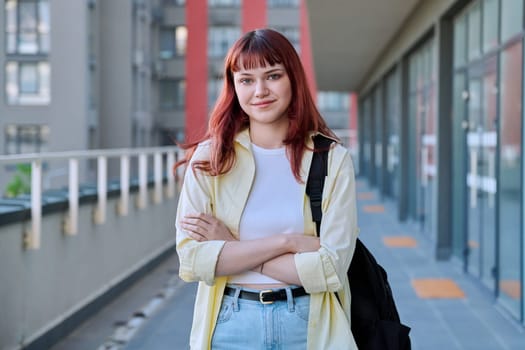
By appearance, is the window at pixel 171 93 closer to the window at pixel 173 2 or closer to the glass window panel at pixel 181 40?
the glass window panel at pixel 181 40

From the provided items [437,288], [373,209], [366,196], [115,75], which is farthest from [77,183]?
[115,75]

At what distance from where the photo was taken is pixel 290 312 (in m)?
1.61

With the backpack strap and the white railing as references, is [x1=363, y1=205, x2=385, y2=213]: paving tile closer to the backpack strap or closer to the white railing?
the white railing

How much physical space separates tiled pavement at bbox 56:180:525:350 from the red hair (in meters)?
3.03

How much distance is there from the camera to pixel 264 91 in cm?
168

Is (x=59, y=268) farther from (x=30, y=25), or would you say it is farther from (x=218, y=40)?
(x=218, y=40)

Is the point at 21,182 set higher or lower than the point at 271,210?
lower

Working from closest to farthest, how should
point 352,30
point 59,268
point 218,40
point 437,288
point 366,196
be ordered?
point 59,268 → point 437,288 → point 352,30 → point 366,196 → point 218,40

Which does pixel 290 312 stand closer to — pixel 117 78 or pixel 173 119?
pixel 117 78

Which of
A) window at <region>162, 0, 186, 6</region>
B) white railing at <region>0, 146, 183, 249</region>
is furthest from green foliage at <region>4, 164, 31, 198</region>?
window at <region>162, 0, 186, 6</region>

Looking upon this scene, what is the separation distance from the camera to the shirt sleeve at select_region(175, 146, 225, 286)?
5.27 feet

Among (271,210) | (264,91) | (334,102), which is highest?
(334,102)

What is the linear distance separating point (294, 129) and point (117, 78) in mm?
24212

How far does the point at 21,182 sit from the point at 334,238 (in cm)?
460
